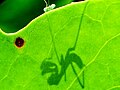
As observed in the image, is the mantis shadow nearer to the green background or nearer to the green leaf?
the green leaf

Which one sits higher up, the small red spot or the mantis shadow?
the small red spot

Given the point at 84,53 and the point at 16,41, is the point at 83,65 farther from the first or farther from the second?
the point at 16,41

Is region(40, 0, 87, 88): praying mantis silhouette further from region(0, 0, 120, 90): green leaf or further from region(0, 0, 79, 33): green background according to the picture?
region(0, 0, 79, 33): green background

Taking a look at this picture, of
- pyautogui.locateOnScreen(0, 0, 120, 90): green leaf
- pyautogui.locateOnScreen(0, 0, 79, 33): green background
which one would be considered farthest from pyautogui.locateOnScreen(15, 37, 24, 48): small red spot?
pyautogui.locateOnScreen(0, 0, 79, 33): green background

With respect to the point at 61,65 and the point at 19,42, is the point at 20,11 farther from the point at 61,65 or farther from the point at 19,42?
the point at 61,65

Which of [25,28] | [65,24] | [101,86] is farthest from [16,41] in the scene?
[101,86]

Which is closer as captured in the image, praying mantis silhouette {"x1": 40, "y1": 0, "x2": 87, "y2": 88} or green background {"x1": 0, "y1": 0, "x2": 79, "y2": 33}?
praying mantis silhouette {"x1": 40, "y1": 0, "x2": 87, "y2": 88}

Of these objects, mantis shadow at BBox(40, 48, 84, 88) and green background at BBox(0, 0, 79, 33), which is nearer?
mantis shadow at BBox(40, 48, 84, 88)

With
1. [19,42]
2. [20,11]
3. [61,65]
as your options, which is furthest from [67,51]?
[20,11]

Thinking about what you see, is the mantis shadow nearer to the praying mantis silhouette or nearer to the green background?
the praying mantis silhouette

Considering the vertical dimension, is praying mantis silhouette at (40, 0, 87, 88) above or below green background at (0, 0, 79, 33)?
below
